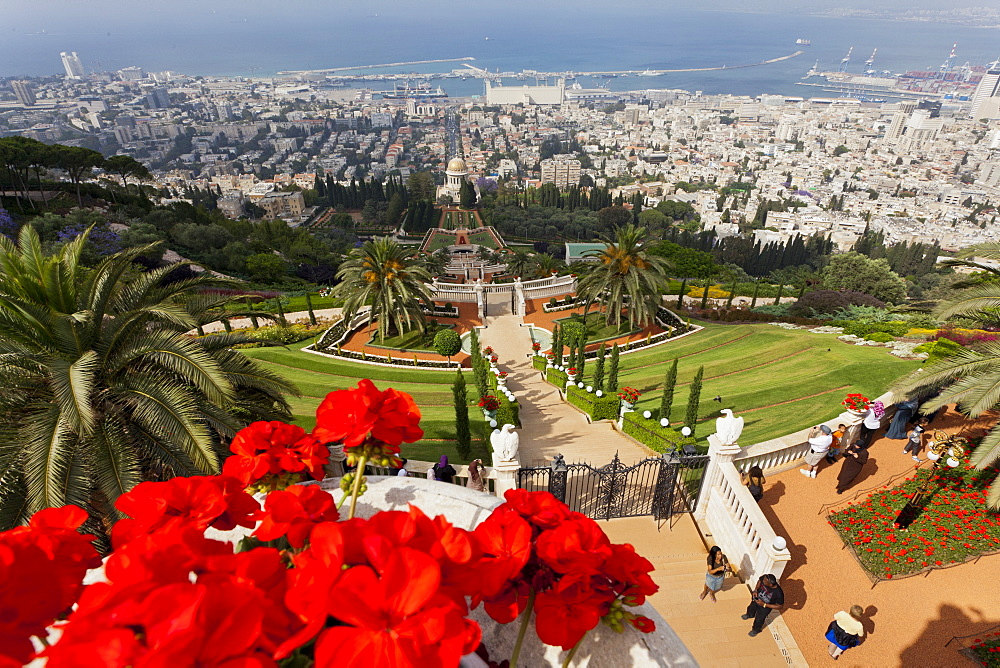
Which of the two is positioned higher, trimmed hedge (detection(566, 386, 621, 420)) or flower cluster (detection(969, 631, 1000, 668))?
flower cluster (detection(969, 631, 1000, 668))

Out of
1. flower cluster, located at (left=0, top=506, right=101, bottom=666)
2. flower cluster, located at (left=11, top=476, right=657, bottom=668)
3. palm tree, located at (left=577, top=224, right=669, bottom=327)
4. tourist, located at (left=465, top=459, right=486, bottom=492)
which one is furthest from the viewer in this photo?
palm tree, located at (left=577, top=224, right=669, bottom=327)

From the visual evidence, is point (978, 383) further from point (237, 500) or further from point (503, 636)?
point (237, 500)

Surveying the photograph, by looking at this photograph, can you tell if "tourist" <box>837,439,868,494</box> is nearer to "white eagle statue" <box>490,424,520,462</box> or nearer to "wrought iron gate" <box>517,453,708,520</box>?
"wrought iron gate" <box>517,453,708,520</box>

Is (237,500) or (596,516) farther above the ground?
(237,500)

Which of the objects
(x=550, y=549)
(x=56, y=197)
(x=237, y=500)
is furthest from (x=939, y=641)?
(x=56, y=197)

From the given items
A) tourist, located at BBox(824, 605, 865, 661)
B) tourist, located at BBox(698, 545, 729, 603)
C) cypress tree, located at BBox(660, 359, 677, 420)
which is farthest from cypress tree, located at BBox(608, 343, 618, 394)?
tourist, located at BBox(824, 605, 865, 661)

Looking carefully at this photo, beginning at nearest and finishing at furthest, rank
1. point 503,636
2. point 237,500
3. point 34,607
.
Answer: point 34,607 → point 237,500 → point 503,636
